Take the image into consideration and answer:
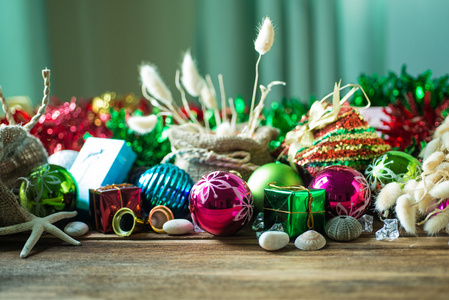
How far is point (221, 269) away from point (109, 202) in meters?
0.27

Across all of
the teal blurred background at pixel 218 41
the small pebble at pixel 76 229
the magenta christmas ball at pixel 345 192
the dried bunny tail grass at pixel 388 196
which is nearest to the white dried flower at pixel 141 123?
the small pebble at pixel 76 229

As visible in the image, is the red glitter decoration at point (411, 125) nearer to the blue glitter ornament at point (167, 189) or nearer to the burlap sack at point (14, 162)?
the blue glitter ornament at point (167, 189)

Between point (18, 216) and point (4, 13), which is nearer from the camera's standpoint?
point (18, 216)

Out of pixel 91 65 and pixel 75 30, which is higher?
pixel 75 30

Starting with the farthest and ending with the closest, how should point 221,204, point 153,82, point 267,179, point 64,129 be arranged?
point 64,129 → point 153,82 → point 267,179 → point 221,204

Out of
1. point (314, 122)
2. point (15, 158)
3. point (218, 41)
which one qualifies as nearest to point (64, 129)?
point (15, 158)

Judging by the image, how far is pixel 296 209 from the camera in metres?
0.67

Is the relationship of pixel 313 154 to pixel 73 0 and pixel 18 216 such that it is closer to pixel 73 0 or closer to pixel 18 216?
pixel 18 216

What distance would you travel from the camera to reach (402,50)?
5.58 ft

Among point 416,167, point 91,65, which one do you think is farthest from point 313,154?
point 91,65

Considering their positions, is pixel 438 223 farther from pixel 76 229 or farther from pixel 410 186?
pixel 76 229

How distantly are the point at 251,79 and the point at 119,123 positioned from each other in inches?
43.8

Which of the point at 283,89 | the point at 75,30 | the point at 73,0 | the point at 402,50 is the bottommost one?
the point at 283,89

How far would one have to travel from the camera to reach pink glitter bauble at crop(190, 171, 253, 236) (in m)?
0.67
